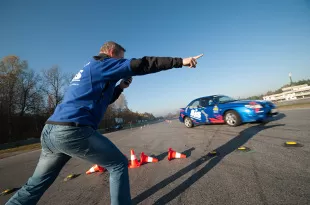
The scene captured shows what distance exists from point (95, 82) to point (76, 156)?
82cm

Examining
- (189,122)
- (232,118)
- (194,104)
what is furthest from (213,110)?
(189,122)

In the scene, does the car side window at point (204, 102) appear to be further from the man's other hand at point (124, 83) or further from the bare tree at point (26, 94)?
the bare tree at point (26, 94)

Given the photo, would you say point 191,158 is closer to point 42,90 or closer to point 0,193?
point 0,193

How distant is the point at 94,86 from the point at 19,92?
1522 inches

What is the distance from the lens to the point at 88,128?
1.83 meters

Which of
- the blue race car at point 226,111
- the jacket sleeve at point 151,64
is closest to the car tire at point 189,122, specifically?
the blue race car at point 226,111

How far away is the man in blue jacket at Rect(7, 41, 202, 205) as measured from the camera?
176 cm

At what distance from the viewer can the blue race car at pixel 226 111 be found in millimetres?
6938

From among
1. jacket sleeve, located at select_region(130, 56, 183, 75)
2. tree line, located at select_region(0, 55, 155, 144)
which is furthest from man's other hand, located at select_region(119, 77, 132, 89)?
tree line, located at select_region(0, 55, 155, 144)

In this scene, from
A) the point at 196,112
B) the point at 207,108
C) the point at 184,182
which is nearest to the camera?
the point at 184,182

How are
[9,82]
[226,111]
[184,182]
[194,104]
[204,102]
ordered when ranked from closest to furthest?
[184,182] → [226,111] → [204,102] → [194,104] → [9,82]

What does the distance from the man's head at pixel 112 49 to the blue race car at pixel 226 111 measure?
6390 mm

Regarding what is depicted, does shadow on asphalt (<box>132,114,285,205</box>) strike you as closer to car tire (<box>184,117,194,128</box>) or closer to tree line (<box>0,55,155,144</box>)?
car tire (<box>184,117,194,128</box>)

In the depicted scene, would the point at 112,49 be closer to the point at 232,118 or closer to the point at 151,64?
the point at 151,64
